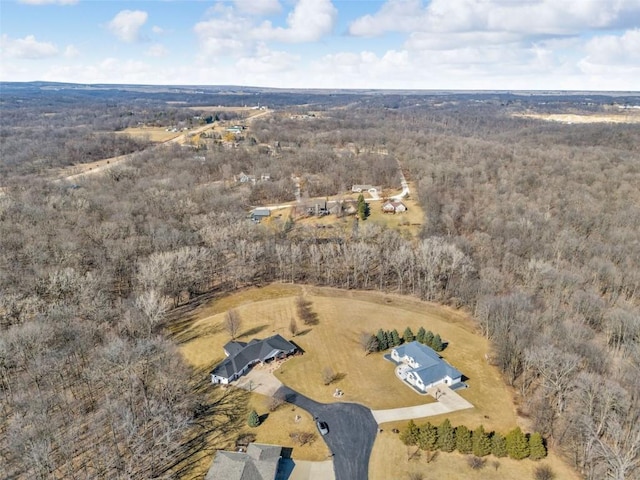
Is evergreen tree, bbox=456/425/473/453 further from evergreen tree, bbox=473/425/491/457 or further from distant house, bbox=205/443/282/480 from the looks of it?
distant house, bbox=205/443/282/480

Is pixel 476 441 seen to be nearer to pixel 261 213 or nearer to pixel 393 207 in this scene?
pixel 393 207

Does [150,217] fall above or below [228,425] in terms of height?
above

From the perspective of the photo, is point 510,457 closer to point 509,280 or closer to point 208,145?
point 509,280

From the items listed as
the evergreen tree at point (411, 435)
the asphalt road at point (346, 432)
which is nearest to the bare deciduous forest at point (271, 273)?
the asphalt road at point (346, 432)

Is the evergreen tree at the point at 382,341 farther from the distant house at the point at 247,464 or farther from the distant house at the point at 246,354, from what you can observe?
the distant house at the point at 247,464

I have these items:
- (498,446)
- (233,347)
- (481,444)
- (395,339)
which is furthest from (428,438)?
(233,347)

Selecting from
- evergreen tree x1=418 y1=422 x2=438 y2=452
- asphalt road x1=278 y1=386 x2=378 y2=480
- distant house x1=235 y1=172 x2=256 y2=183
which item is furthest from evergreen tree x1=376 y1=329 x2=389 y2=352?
distant house x1=235 y1=172 x2=256 y2=183

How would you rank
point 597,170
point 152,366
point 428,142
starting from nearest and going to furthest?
point 152,366, point 597,170, point 428,142

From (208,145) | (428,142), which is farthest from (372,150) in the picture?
(208,145)
